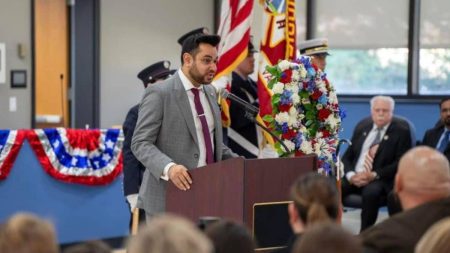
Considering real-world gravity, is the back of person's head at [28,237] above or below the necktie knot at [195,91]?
below

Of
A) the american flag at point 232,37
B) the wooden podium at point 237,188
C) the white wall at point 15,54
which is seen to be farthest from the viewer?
the white wall at point 15,54

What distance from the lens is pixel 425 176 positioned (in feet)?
9.62

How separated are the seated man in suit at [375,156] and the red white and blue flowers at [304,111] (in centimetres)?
204

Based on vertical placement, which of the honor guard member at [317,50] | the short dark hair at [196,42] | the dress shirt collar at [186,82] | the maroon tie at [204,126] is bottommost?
the maroon tie at [204,126]

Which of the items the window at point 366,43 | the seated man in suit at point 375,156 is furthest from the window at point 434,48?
the seated man in suit at point 375,156

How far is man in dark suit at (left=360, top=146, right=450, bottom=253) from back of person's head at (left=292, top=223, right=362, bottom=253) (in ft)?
2.86

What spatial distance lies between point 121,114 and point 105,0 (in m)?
1.17

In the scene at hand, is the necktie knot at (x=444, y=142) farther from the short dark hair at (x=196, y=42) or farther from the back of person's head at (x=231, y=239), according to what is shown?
the back of person's head at (x=231, y=239)

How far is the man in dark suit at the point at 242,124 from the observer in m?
5.66

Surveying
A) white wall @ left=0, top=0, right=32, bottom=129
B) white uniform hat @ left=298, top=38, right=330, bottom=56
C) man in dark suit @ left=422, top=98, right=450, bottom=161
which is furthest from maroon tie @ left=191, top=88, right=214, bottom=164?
white wall @ left=0, top=0, right=32, bottom=129

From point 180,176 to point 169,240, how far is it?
2.02 meters

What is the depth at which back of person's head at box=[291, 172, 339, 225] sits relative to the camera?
2.50 m

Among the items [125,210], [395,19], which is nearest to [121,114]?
[125,210]

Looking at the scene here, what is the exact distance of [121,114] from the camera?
9227 mm
